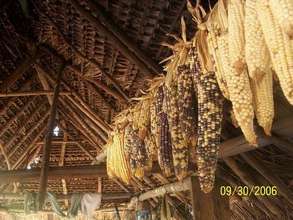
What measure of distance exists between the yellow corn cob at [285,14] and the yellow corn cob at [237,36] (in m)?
0.30

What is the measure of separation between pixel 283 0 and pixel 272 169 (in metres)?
3.17

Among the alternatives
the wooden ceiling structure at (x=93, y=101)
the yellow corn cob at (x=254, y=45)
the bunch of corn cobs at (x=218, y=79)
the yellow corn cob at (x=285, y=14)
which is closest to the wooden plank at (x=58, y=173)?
the wooden ceiling structure at (x=93, y=101)

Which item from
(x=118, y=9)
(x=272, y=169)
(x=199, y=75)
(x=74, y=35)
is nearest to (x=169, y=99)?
(x=199, y=75)

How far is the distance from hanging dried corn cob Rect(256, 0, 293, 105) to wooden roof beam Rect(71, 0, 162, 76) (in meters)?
2.58

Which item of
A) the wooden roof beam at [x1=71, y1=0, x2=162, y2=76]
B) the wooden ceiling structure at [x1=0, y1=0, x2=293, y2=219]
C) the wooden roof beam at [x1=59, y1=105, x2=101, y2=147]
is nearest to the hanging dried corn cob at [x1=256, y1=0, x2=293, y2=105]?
the wooden ceiling structure at [x1=0, y1=0, x2=293, y2=219]

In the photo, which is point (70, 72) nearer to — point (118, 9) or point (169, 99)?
point (118, 9)

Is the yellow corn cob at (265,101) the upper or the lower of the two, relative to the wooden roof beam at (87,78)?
lower

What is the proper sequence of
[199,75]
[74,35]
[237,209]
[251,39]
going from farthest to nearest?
[237,209]
[74,35]
[199,75]
[251,39]

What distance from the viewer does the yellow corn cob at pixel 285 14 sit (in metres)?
1.23

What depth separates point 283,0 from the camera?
49.9 inches

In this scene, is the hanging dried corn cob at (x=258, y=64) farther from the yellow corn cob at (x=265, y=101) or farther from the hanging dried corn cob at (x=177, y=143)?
the hanging dried corn cob at (x=177, y=143)

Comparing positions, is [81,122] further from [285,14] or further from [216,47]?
[285,14]
